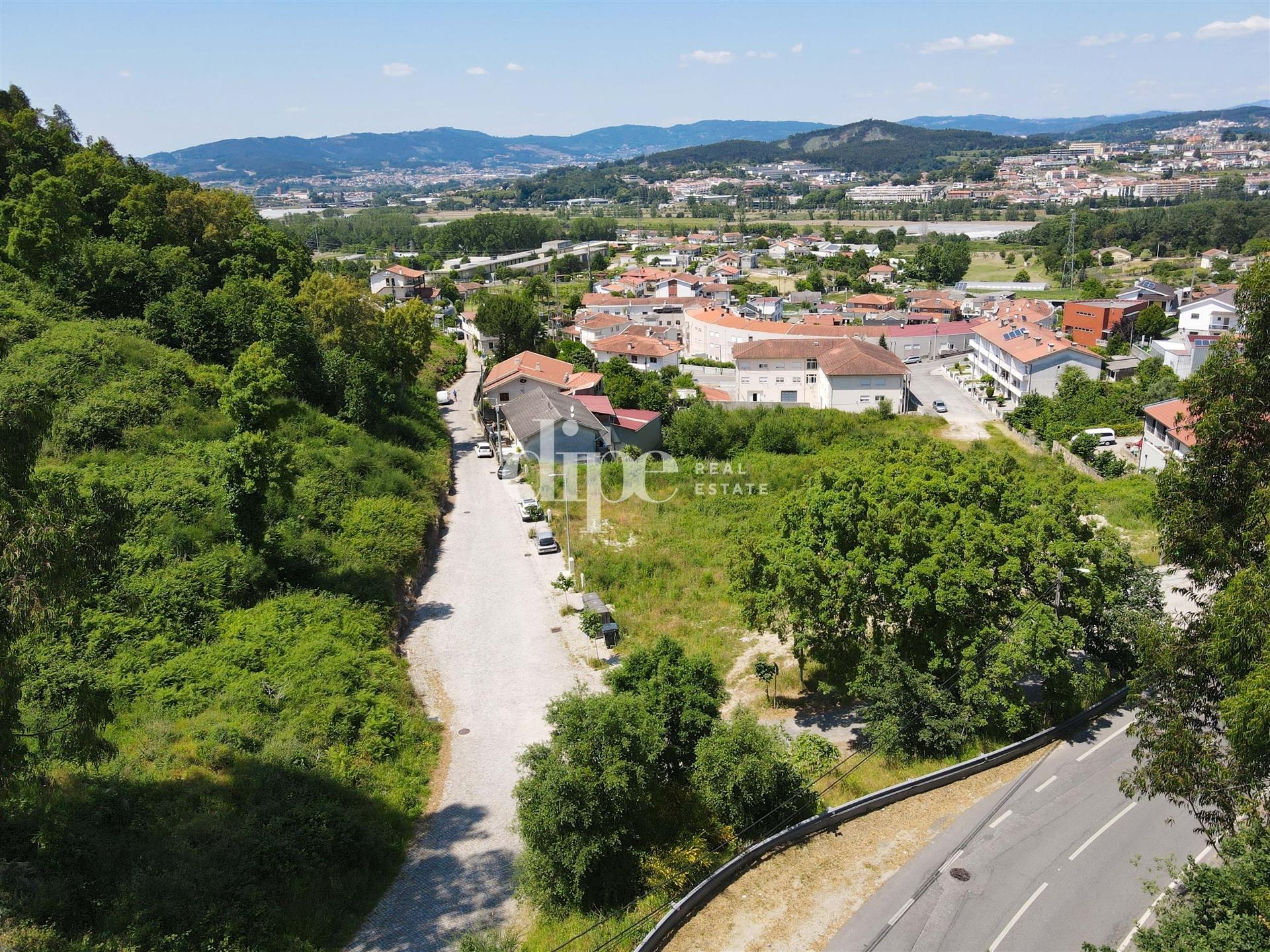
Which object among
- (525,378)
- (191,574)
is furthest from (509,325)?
(191,574)

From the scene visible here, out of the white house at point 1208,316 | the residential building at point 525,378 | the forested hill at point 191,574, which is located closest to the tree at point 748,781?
the forested hill at point 191,574

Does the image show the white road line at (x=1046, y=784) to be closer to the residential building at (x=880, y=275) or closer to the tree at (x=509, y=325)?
the tree at (x=509, y=325)

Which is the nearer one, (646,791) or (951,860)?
(951,860)

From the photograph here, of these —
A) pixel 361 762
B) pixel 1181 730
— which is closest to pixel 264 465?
pixel 361 762

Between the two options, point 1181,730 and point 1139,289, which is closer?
point 1181,730

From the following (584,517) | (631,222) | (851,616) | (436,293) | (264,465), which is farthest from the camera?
(631,222)

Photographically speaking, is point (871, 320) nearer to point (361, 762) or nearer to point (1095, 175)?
point (361, 762)

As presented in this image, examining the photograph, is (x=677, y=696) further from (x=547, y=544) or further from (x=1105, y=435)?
(x=1105, y=435)
